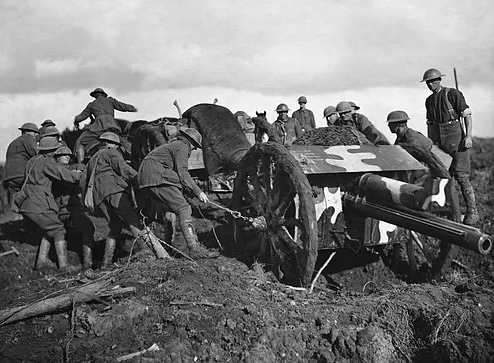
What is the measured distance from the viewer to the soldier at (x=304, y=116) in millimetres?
14477

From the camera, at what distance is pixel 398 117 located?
24.9 ft

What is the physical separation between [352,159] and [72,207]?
15.8 ft

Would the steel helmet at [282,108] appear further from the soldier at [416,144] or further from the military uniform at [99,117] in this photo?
the soldier at [416,144]

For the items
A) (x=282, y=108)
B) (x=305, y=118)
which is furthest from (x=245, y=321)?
(x=305, y=118)

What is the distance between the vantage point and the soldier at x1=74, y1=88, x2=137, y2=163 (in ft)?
34.1

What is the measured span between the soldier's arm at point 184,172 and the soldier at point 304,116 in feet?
24.4

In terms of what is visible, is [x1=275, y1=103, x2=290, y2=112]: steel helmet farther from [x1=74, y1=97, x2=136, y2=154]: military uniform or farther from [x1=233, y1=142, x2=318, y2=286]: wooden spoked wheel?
[x1=233, y1=142, x2=318, y2=286]: wooden spoked wheel

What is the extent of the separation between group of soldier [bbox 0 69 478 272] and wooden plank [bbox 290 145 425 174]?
0.40 meters

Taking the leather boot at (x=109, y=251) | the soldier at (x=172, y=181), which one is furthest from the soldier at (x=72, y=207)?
the soldier at (x=172, y=181)

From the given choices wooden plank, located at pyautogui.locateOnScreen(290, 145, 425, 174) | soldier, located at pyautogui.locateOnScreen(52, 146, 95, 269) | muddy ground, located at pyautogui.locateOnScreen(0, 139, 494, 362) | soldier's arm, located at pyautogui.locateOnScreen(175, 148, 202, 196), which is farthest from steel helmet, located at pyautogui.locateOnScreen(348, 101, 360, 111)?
soldier, located at pyautogui.locateOnScreen(52, 146, 95, 269)

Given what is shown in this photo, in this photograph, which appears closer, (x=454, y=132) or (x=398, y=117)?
(x=398, y=117)

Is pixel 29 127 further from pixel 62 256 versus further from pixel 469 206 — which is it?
pixel 469 206

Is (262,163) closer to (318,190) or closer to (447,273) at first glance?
(318,190)

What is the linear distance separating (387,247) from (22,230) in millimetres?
6649
